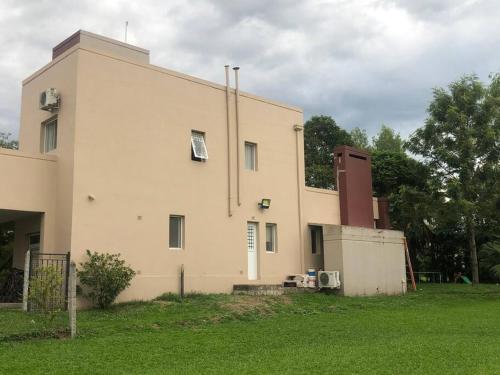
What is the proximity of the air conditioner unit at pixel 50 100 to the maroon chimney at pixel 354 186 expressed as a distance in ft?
34.1

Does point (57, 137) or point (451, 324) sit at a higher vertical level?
point (57, 137)

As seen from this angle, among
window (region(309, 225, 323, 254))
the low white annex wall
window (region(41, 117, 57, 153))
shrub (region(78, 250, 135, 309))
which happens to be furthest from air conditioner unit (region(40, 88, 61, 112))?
window (region(309, 225, 323, 254))

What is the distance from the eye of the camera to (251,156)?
19.7 metres

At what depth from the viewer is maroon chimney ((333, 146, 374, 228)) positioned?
71.4 feet

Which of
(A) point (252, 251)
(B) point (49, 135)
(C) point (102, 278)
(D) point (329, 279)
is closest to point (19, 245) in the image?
(B) point (49, 135)

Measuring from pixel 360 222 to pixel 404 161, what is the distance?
8523mm

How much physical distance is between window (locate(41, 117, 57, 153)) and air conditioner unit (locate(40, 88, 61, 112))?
662mm

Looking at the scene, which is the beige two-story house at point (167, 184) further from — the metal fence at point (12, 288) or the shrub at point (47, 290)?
the shrub at point (47, 290)

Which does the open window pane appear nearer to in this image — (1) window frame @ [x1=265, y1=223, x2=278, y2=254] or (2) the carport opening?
(2) the carport opening

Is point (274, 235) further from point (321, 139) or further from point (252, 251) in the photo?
point (321, 139)

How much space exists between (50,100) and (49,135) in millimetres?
1570

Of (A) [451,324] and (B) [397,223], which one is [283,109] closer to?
(B) [397,223]

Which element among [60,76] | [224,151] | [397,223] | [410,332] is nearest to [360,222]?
[397,223]

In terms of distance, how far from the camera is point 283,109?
68.1 ft
